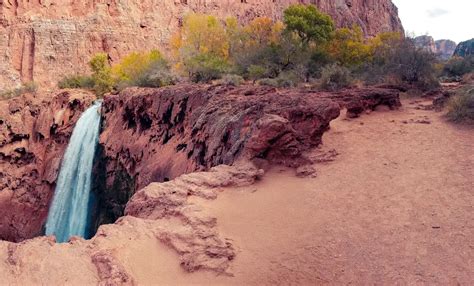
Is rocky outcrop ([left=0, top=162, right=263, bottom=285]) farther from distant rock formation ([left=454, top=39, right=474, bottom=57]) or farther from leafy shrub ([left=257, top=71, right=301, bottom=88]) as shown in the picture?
distant rock formation ([left=454, top=39, right=474, bottom=57])

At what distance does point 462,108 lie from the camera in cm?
1019

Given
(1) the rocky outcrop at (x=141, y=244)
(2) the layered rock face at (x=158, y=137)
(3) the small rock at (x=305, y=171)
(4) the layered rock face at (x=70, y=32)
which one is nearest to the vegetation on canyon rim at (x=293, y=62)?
(2) the layered rock face at (x=158, y=137)

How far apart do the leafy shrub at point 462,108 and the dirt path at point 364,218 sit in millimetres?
1023

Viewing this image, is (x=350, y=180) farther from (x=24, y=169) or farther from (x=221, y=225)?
(x=24, y=169)

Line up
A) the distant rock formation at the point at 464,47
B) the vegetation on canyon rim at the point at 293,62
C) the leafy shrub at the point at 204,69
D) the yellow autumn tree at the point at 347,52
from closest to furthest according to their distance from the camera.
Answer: the vegetation on canyon rim at the point at 293,62
the leafy shrub at the point at 204,69
the yellow autumn tree at the point at 347,52
the distant rock formation at the point at 464,47

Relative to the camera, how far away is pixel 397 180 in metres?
7.38

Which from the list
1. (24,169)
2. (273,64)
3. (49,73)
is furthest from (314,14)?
(49,73)

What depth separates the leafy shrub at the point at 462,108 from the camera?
1001cm

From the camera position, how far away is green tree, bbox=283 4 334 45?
2217 cm

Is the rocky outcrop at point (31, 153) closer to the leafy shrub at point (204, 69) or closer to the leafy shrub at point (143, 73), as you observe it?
the leafy shrub at point (143, 73)

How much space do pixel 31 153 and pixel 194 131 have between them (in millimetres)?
12289

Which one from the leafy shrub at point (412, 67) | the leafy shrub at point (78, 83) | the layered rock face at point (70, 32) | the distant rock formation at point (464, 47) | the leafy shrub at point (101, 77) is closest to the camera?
the leafy shrub at point (412, 67)

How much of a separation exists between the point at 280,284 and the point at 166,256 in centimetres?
151

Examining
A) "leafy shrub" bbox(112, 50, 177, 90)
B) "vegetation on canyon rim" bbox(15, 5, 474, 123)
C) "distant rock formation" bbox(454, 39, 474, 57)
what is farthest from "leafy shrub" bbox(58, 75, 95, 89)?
"distant rock formation" bbox(454, 39, 474, 57)
